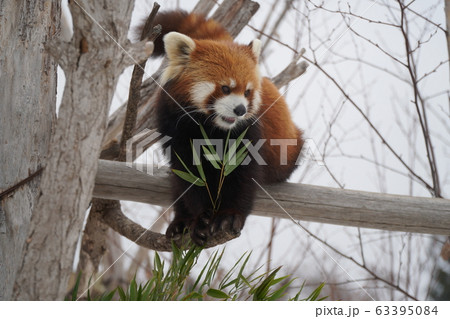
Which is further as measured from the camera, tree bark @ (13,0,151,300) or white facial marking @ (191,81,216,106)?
white facial marking @ (191,81,216,106)

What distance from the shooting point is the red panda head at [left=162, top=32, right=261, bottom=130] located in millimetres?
2279

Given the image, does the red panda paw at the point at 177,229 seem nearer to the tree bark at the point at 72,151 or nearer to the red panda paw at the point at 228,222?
the red panda paw at the point at 228,222

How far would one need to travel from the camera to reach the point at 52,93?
7.70 ft

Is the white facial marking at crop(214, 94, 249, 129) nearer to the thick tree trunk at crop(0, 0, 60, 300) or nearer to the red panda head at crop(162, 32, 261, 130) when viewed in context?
the red panda head at crop(162, 32, 261, 130)

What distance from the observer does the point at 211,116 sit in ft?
7.73

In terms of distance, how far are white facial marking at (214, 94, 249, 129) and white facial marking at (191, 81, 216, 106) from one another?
77 mm

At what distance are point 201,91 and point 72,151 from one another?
104 centimetres

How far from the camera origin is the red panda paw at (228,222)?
2.18 m

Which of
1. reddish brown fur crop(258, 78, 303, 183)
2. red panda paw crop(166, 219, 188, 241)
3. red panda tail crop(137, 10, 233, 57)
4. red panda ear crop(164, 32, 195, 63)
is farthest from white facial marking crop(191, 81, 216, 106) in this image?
red panda paw crop(166, 219, 188, 241)

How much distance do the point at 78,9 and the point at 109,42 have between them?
0.13 meters

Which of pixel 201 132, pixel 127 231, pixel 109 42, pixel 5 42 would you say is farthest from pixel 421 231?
pixel 5 42

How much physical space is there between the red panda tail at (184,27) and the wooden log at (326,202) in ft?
2.47

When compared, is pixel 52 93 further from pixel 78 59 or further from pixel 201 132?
pixel 78 59

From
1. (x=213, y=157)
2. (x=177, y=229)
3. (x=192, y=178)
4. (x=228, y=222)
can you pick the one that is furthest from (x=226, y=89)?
(x=177, y=229)
